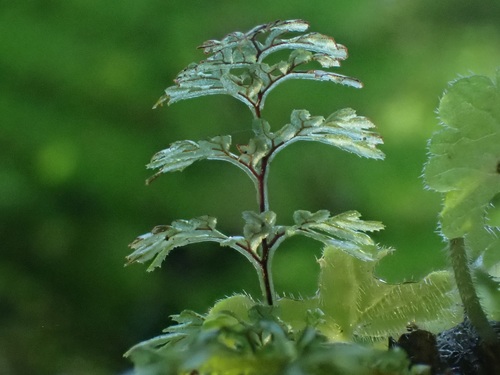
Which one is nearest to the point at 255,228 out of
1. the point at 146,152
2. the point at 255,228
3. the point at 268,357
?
Answer: the point at 255,228

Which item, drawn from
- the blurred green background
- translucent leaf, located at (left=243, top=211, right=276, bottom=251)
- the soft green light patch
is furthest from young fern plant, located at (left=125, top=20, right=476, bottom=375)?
the soft green light patch

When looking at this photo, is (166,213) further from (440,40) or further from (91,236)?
(440,40)

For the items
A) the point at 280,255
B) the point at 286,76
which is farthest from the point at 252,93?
the point at 280,255

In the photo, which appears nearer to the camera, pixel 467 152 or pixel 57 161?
pixel 467 152

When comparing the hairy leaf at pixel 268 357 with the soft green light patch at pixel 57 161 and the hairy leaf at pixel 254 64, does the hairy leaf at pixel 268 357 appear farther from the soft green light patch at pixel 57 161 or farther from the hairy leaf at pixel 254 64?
the soft green light patch at pixel 57 161

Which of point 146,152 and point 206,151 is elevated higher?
point 206,151

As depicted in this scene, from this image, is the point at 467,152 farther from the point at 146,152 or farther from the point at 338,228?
the point at 146,152
